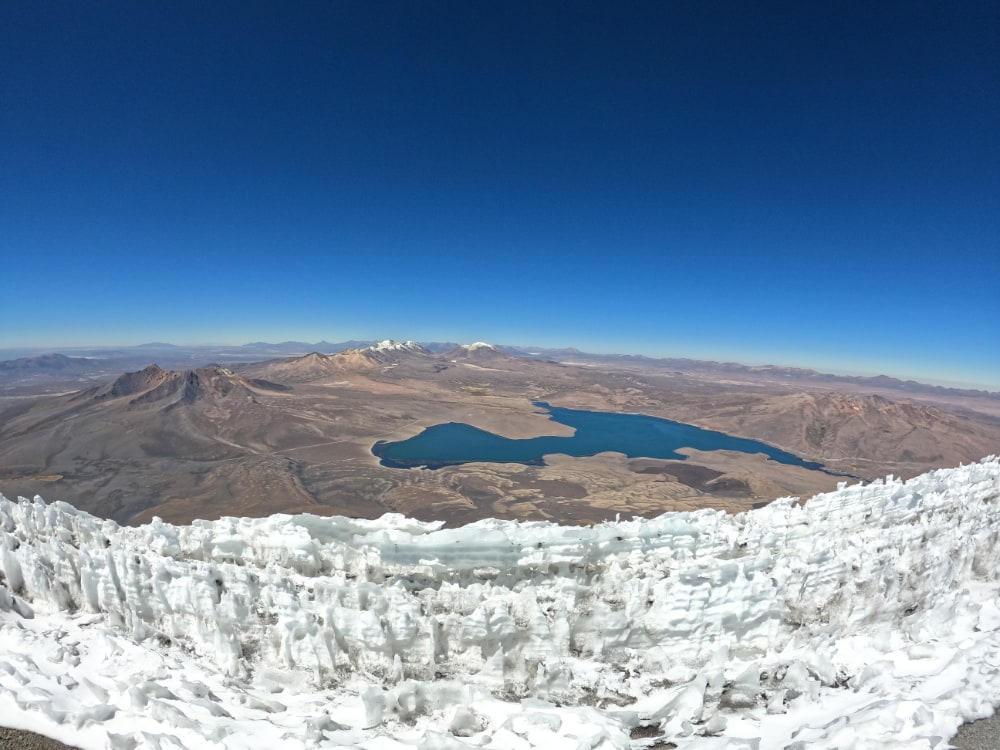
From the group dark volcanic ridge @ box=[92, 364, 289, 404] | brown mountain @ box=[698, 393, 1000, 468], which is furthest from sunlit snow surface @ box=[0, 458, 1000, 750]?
dark volcanic ridge @ box=[92, 364, 289, 404]

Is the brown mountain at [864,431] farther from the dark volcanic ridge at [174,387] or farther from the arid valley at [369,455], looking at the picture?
the dark volcanic ridge at [174,387]

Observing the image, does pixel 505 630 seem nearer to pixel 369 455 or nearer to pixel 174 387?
pixel 369 455

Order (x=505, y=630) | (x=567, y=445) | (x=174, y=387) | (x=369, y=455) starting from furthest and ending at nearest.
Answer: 1. (x=174, y=387)
2. (x=567, y=445)
3. (x=369, y=455)
4. (x=505, y=630)

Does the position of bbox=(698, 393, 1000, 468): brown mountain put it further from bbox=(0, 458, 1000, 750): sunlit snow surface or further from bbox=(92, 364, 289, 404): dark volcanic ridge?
bbox=(92, 364, 289, 404): dark volcanic ridge

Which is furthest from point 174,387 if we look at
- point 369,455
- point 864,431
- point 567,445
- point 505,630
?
point 864,431

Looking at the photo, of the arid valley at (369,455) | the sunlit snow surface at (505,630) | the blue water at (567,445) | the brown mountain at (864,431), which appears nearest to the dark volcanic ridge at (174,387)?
the arid valley at (369,455)
